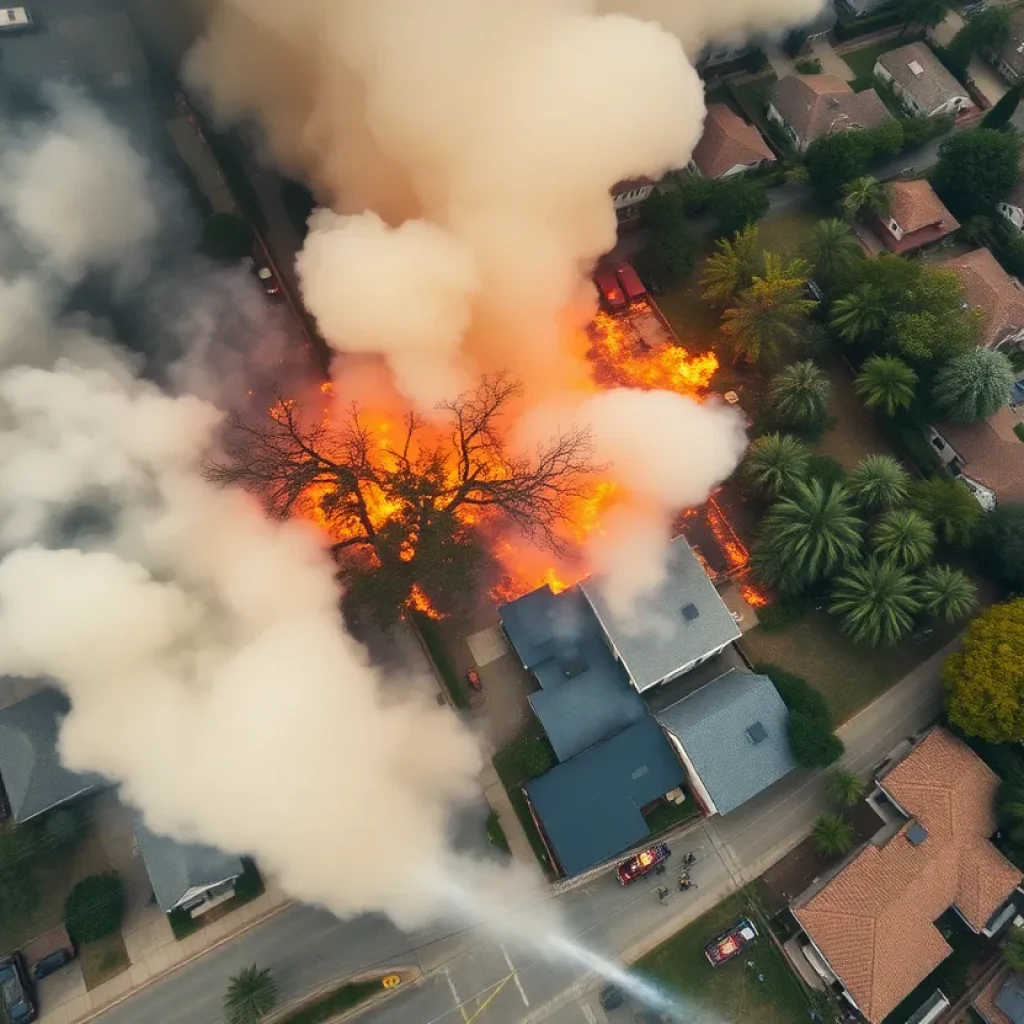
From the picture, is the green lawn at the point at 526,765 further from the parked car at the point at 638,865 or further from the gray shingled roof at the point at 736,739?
the gray shingled roof at the point at 736,739

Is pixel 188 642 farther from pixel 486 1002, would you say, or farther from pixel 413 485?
pixel 486 1002

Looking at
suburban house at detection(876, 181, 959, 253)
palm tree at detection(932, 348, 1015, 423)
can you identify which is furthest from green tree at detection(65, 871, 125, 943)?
suburban house at detection(876, 181, 959, 253)

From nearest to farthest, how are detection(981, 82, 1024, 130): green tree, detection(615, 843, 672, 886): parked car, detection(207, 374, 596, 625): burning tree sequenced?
1. detection(615, 843, 672, 886): parked car
2. detection(207, 374, 596, 625): burning tree
3. detection(981, 82, 1024, 130): green tree

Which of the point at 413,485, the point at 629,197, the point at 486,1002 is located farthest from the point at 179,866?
the point at 629,197

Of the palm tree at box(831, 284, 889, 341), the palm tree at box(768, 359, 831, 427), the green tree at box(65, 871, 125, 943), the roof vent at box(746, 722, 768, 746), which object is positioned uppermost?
the palm tree at box(831, 284, 889, 341)

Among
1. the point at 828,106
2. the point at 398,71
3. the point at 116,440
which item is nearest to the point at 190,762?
the point at 116,440

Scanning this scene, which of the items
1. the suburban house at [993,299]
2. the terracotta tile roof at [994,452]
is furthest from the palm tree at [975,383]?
the suburban house at [993,299]

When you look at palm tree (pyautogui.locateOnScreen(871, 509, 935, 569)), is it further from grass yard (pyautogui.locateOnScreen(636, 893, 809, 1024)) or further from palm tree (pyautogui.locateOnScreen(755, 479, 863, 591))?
grass yard (pyautogui.locateOnScreen(636, 893, 809, 1024))
